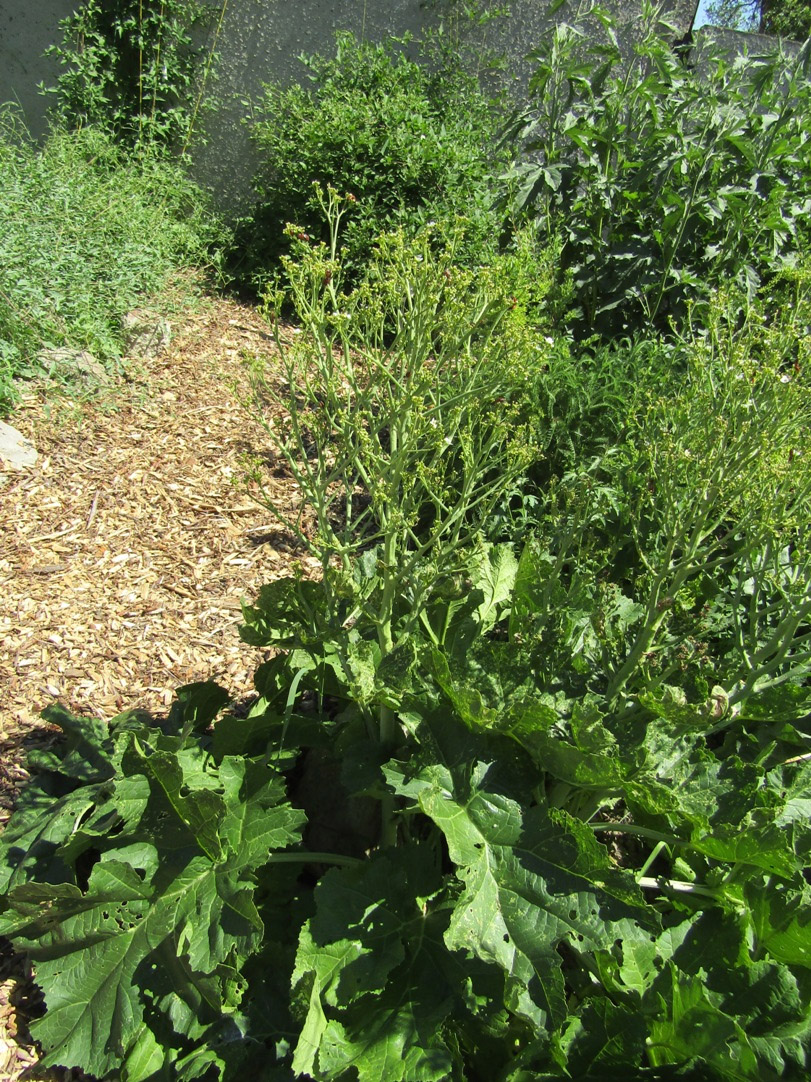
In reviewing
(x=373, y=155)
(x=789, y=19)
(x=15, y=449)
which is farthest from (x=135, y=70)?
(x=789, y=19)

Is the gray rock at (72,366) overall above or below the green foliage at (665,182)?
below

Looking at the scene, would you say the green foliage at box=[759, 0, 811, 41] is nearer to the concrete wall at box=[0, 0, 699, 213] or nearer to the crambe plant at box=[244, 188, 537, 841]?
the concrete wall at box=[0, 0, 699, 213]

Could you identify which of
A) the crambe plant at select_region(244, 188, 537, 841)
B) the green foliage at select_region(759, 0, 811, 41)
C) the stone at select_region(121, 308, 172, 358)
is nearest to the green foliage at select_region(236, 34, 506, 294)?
the stone at select_region(121, 308, 172, 358)

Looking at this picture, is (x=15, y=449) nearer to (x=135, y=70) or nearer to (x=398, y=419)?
(x=398, y=419)

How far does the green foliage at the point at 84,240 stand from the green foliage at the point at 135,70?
1.70ft

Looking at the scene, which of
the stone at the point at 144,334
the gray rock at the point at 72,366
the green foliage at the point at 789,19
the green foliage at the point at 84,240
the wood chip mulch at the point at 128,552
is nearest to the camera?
the wood chip mulch at the point at 128,552

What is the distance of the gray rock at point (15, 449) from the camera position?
428cm

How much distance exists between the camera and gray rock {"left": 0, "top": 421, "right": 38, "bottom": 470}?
4.28 m

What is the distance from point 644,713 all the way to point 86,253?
4817 millimetres

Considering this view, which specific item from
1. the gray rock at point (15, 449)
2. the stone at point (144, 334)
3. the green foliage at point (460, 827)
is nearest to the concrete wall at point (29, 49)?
the stone at point (144, 334)

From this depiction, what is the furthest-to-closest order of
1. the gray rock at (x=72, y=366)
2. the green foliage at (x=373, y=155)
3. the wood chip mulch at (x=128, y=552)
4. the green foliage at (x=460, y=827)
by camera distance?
the green foliage at (x=373, y=155) → the gray rock at (x=72, y=366) → the wood chip mulch at (x=128, y=552) → the green foliage at (x=460, y=827)

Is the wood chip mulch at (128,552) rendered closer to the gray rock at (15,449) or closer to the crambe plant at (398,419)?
the gray rock at (15,449)

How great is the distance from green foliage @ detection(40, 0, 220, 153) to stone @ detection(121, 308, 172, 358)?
2.68 meters

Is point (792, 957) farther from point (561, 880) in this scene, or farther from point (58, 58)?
point (58, 58)
